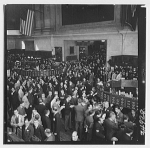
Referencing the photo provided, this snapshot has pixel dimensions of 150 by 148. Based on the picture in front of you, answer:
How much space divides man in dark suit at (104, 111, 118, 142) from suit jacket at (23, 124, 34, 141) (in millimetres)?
1894

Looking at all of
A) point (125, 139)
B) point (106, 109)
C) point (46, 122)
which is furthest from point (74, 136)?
point (125, 139)

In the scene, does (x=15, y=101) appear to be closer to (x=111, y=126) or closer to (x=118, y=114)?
(x=111, y=126)

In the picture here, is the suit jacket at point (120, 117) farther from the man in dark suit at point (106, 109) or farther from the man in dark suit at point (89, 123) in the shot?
A: the man in dark suit at point (89, 123)

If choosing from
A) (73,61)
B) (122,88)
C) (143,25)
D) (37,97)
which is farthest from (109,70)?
(37,97)

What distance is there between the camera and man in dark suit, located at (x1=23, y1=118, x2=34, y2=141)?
19.8ft

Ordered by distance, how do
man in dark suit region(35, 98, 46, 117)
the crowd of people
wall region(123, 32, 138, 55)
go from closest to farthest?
1. wall region(123, 32, 138, 55)
2. the crowd of people
3. man in dark suit region(35, 98, 46, 117)

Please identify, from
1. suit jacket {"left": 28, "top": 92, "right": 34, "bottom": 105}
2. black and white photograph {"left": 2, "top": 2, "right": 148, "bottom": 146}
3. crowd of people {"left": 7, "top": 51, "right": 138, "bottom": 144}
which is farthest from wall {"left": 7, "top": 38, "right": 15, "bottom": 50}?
suit jacket {"left": 28, "top": 92, "right": 34, "bottom": 105}

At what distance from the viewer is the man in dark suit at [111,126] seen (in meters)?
5.97

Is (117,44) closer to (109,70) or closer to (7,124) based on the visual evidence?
(109,70)

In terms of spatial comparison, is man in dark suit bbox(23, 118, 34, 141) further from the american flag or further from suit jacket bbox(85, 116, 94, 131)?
the american flag

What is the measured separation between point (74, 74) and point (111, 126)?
5.33ft

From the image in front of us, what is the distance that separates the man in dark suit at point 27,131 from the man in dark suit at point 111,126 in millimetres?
1900

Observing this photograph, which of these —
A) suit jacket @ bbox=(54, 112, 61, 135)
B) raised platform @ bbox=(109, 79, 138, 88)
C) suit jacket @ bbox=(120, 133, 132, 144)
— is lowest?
suit jacket @ bbox=(120, 133, 132, 144)

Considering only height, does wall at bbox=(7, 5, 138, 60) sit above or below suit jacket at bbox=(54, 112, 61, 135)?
above
